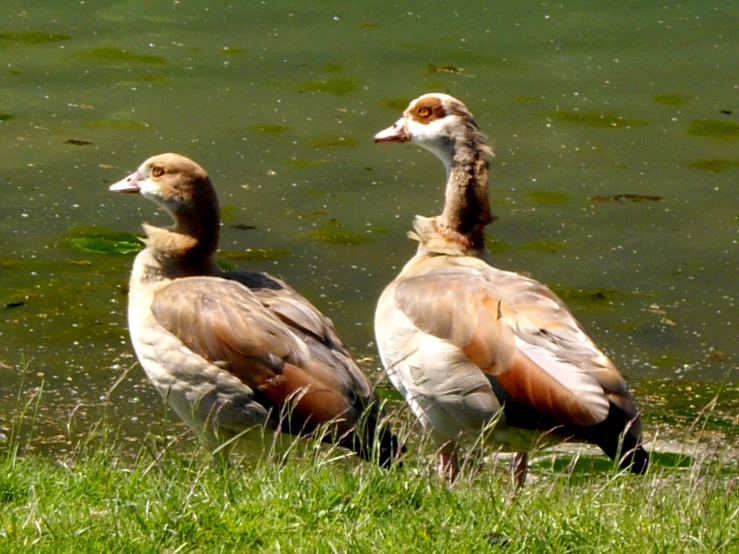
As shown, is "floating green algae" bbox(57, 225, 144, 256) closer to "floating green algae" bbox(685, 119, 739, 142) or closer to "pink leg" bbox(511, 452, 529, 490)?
"pink leg" bbox(511, 452, 529, 490)

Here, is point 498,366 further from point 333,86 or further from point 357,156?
point 333,86

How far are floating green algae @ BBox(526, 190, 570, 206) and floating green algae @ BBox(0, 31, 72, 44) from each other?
15.6 feet

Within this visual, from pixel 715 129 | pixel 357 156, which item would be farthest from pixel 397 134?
pixel 715 129

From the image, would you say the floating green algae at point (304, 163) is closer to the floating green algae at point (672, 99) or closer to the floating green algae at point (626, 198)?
the floating green algae at point (626, 198)

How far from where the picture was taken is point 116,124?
10289mm

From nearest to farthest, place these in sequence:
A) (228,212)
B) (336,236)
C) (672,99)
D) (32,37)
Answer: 1. (336,236)
2. (228,212)
3. (672,99)
4. (32,37)

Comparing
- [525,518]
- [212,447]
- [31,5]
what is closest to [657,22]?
[31,5]

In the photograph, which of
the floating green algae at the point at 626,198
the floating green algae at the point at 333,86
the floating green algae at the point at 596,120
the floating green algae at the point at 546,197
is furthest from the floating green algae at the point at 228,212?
the floating green algae at the point at 596,120

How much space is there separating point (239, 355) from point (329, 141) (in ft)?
16.1

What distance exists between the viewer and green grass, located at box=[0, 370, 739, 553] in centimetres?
401

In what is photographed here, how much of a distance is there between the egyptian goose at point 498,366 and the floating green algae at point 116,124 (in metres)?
4.37

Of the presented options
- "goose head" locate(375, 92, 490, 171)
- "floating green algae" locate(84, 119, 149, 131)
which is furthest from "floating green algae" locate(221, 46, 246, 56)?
"goose head" locate(375, 92, 490, 171)

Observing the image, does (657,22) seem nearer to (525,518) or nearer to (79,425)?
(79,425)

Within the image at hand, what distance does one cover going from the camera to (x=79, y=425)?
6.46 metres
